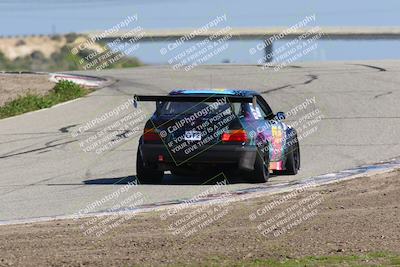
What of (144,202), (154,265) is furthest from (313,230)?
(144,202)

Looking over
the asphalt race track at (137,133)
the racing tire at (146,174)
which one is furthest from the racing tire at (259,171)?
the racing tire at (146,174)

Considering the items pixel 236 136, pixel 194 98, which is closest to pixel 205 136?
pixel 236 136

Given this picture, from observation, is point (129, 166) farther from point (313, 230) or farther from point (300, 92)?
point (300, 92)

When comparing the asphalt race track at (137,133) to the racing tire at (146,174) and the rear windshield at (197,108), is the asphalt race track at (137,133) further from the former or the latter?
the rear windshield at (197,108)

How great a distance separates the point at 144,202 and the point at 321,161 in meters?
5.03

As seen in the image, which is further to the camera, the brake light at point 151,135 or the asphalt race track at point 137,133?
the brake light at point 151,135

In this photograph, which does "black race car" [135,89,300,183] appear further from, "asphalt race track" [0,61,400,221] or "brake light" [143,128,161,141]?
"asphalt race track" [0,61,400,221]

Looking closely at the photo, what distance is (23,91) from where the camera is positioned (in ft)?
102

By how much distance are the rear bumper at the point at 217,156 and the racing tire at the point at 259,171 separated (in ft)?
0.29

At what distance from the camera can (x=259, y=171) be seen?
14391 millimetres

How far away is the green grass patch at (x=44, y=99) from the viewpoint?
27.2 meters

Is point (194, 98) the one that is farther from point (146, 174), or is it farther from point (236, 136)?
point (146, 174)

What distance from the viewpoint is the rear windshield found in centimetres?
1423

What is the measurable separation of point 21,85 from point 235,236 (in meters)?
23.9
